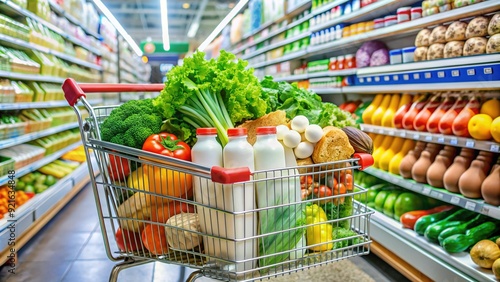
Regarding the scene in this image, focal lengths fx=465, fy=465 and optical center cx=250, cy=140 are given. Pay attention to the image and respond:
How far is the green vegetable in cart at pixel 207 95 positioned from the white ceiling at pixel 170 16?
41.8 ft

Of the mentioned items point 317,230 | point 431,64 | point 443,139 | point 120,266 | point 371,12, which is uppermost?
point 371,12

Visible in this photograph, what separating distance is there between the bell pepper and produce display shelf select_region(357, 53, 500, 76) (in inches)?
55.0

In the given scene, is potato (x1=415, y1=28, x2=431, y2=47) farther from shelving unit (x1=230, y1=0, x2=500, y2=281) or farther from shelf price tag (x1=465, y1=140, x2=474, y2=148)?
shelf price tag (x1=465, y1=140, x2=474, y2=148)

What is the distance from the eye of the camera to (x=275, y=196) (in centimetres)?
126

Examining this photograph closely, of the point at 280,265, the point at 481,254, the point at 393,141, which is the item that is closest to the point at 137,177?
the point at 280,265

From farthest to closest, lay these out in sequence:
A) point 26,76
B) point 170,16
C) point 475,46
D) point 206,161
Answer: point 170,16
point 26,76
point 475,46
point 206,161

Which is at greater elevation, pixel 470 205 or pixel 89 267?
pixel 470 205

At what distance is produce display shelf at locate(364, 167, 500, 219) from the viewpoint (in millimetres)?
2267

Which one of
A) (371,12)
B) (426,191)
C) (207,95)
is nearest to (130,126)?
(207,95)

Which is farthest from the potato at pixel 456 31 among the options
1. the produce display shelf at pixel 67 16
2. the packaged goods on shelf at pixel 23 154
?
the produce display shelf at pixel 67 16

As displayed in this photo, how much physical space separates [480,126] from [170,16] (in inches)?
746

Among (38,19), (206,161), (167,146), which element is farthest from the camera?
(38,19)

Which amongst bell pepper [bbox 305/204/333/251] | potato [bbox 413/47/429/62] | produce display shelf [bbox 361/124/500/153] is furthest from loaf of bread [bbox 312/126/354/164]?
potato [bbox 413/47/429/62]

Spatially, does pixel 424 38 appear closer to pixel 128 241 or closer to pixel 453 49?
pixel 453 49
